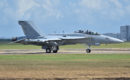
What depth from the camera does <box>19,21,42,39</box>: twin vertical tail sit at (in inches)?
2554

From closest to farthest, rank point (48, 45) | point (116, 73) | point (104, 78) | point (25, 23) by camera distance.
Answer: point (104, 78) < point (116, 73) < point (48, 45) < point (25, 23)

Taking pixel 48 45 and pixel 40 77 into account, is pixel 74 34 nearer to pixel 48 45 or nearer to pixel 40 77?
pixel 48 45

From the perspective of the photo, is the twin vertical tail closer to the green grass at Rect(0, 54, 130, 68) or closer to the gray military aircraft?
the gray military aircraft

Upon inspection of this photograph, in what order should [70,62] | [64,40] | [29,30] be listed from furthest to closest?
[29,30] < [64,40] < [70,62]

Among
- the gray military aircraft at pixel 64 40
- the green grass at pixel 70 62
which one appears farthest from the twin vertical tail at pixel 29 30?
the green grass at pixel 70 62

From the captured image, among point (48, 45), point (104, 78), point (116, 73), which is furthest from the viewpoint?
point (48, 45)

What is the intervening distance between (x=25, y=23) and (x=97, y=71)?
38060 millimetres

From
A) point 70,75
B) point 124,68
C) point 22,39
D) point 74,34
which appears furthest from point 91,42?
point 70,75

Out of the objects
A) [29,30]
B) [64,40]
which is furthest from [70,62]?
[29,30]

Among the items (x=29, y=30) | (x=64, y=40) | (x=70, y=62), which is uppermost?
(x=29, y=30)

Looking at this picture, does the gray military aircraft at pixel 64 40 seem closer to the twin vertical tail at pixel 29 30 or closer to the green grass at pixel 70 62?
the twin vertical tail at pixel 29 30

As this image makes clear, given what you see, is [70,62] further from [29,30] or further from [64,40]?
[29,30]

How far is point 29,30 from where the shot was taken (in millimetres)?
65125

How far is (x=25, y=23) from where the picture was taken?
65.6 m
